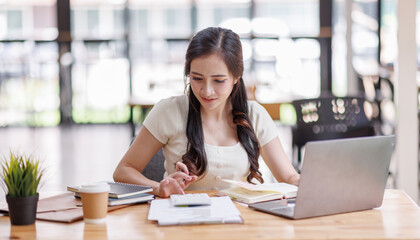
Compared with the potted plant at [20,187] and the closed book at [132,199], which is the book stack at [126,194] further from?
the potted plant at [20,187]

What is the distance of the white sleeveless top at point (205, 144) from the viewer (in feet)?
8.11

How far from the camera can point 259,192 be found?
2049 millimetres

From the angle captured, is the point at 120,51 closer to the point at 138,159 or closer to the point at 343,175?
the point at 138,159

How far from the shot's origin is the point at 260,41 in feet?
30.4

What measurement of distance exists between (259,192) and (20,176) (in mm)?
763

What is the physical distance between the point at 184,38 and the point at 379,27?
11.9 ft

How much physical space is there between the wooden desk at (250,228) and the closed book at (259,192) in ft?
0.40

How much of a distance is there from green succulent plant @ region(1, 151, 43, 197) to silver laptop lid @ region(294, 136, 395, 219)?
2.47 feet

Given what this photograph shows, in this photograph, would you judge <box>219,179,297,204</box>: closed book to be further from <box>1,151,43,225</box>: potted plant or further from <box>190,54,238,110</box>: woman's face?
<box>1,151,43,225</box>: potted plant

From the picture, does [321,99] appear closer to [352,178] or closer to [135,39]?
[352,178]

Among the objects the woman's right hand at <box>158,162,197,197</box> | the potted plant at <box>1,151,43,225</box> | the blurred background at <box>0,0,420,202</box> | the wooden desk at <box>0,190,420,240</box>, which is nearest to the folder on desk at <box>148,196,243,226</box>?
the wooden desk at <box>0,190,420,240</box>

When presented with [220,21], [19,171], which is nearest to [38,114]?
[220,21]

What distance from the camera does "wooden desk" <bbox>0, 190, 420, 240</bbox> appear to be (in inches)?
64.5

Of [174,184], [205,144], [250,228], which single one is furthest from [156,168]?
[250,228]
